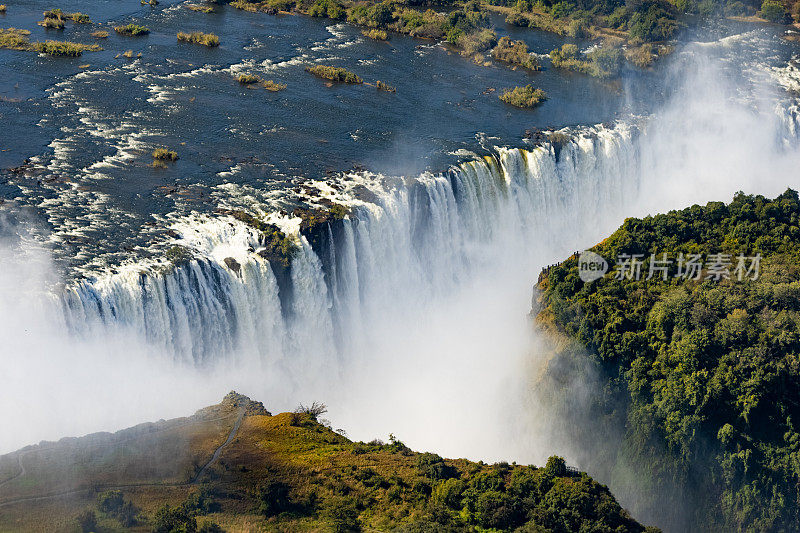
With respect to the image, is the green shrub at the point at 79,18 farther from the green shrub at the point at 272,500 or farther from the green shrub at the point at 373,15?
the green shrub at the point at 272,500

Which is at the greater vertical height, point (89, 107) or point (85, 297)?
point (89, 107)

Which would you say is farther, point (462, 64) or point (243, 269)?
point (462, 64)

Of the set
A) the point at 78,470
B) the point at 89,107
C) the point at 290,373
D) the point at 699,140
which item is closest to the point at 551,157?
the point at 699,140

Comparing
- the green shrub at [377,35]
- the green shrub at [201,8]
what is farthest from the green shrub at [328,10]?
the green shrub at [201,8]

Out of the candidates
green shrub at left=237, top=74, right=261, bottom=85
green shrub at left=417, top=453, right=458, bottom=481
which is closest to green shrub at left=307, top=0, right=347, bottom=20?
green shrub at left=237, top=74, right=261, bottom=85

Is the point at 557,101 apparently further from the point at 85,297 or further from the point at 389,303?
the point at 85,297

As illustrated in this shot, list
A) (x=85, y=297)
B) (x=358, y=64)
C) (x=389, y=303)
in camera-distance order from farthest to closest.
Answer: (x=358, y=64) → (x=389, y=303) → (x=85, y=297)

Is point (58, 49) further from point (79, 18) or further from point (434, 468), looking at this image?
point (434, 468)
